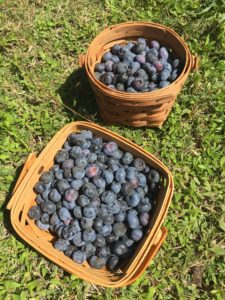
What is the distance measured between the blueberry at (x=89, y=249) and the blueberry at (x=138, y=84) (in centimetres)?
100

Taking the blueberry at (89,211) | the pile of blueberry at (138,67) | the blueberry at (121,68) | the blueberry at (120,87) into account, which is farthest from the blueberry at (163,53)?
the blueberry at (89,211)

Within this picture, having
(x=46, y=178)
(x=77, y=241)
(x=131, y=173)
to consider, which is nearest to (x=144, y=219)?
(x=131, y=173)

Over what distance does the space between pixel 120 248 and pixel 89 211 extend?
261mm

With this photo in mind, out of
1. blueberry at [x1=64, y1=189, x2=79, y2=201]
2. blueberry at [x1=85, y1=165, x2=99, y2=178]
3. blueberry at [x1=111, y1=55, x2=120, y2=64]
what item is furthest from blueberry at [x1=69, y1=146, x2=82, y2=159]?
blueberry at [x1=111, y1=55, x2=120, y2=64]

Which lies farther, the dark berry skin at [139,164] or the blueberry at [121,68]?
the blueberry at [121,68]

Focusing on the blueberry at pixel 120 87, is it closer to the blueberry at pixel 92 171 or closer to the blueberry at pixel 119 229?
the blueberry at pixel 92 171

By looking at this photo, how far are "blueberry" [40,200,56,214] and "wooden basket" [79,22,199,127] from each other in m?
0.70

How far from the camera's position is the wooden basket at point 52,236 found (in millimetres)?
2012

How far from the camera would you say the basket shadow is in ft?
9.37

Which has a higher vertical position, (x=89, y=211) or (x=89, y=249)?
(x=89, y=211)

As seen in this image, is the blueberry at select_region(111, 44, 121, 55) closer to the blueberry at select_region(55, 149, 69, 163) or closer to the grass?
the grass

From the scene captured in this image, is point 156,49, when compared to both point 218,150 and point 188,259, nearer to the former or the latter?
point 218,150

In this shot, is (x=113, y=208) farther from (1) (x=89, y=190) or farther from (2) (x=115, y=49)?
(2) (x=115, y=49)

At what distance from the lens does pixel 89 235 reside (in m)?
2.20
